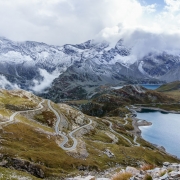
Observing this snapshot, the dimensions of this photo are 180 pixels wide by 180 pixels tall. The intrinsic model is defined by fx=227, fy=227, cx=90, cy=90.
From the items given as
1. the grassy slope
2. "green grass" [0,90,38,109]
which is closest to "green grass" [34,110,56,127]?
"green grass" [0,90,38,109]

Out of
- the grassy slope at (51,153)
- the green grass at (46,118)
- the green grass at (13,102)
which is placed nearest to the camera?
the grassy slope at (51,153)

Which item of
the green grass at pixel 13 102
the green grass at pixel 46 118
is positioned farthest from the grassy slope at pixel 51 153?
the green grass at pixel 13 102

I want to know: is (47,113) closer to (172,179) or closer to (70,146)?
(70,146)

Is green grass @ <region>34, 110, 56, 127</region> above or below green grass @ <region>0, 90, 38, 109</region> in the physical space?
below

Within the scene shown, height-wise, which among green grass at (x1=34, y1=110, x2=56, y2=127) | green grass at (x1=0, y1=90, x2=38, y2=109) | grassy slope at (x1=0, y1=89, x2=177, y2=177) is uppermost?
green grass at (x1=0, y1=90, x2=38, y2=109)

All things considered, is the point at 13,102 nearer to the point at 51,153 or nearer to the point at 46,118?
the point at 46,118

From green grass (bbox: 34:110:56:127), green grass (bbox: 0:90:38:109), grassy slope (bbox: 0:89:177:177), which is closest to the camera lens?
grassy slope (bbox: 0:89:177:177)

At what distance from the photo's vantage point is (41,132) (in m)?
93.6

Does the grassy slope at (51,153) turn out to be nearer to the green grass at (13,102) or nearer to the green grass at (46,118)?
the green grass at (46,118)

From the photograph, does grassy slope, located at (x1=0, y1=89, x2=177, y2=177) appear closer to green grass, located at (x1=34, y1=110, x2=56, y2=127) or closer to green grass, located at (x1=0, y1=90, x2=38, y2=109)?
green grass, located at (x1=34, y1=110, x2=56, y2=127)

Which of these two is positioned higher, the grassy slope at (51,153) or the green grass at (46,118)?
the green grass at (46,118)

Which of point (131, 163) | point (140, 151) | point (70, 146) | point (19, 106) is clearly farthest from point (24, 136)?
point (19, 106)

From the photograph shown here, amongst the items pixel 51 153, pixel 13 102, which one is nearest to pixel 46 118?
pixel 13 102

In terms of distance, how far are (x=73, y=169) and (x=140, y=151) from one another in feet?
170
